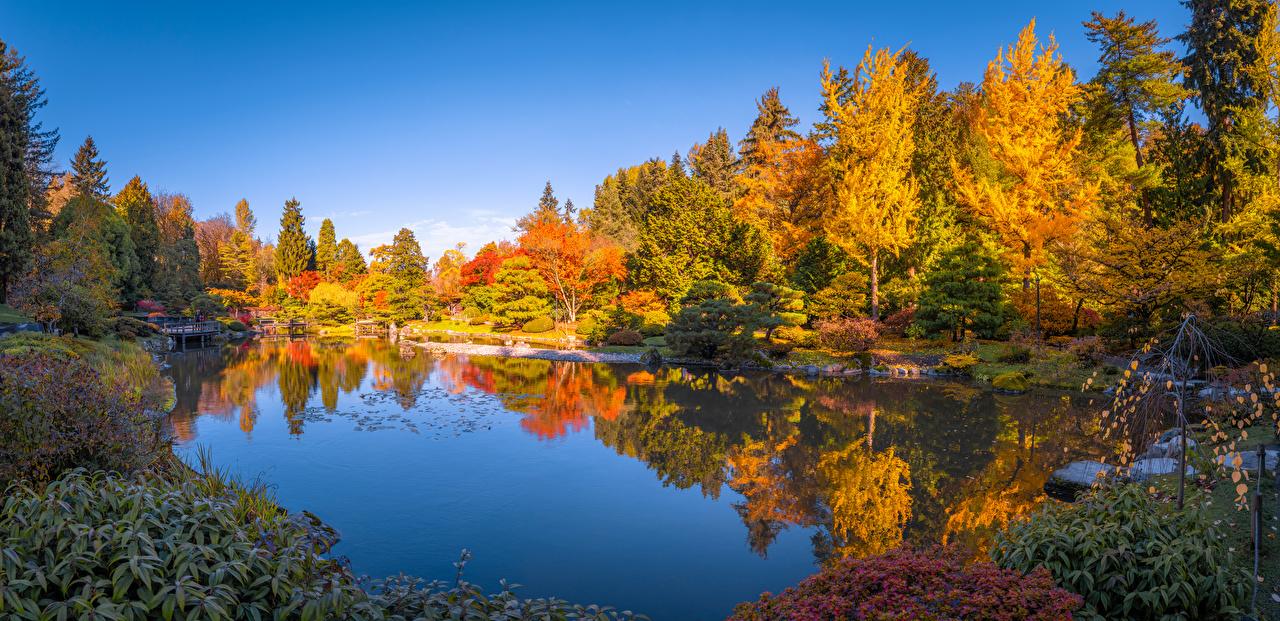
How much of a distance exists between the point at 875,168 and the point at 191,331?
111 feet

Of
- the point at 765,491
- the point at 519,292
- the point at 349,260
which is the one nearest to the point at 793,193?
the point at 519,292

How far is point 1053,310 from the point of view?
73.5 feet

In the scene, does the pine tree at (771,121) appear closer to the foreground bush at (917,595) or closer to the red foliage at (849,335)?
the red foliage at (849,335)

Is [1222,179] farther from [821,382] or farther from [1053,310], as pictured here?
[821,382]

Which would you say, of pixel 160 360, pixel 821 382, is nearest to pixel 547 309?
pixel 160 360

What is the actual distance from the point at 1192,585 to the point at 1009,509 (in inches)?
157

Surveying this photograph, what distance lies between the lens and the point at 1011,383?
1662 centimetres

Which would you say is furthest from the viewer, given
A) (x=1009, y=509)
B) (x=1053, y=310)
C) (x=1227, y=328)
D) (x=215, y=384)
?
(x=1053, y=310)

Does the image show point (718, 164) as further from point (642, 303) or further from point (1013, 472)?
point (1013, 472)

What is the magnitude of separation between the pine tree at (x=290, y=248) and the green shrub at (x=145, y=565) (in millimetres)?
56289

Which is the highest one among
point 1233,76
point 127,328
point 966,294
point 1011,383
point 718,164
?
point 718,164

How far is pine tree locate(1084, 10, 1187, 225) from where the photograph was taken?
24000 mm

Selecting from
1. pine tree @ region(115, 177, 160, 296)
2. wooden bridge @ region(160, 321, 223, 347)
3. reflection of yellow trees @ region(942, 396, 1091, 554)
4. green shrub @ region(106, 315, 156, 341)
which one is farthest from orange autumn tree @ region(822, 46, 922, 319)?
pine tree @ region(115, 177, 160, 296)

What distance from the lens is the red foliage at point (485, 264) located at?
1598 inches
